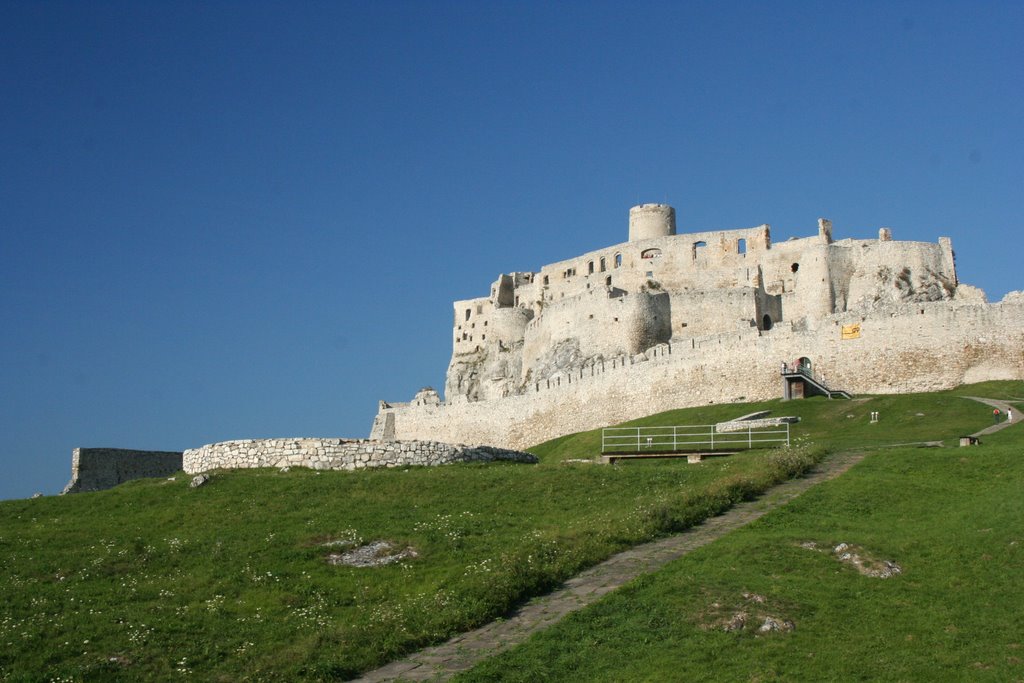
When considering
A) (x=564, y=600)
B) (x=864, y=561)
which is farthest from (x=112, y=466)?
(x=864, y=561)

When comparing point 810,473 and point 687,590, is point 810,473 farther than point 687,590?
Yes

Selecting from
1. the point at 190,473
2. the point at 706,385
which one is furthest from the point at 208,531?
the point at 706,385

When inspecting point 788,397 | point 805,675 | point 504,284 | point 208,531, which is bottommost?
point 805,675

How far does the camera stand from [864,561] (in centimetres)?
1808

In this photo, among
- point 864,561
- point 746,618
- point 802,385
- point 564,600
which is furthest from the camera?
point 802,385

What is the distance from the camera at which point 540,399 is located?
67.6 metres

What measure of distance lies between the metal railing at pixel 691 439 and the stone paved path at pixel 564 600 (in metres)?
11.5

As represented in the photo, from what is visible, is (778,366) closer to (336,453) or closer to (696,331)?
(696,331)

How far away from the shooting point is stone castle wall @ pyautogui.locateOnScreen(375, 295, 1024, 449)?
163 feet

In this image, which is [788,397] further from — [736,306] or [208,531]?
[208,531]

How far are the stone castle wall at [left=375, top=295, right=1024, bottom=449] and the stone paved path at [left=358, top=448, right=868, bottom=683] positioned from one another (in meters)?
29.5

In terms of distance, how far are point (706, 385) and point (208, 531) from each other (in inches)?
1518

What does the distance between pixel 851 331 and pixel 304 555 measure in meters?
38.8

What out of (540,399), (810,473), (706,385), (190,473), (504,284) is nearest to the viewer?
(810,473)
